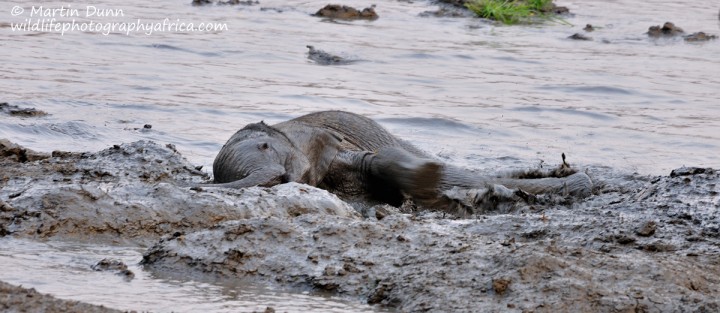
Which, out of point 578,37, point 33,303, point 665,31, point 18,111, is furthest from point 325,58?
point 33,303

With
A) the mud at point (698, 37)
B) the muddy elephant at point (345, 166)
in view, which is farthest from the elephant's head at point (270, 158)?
the mud at point (698, 37)

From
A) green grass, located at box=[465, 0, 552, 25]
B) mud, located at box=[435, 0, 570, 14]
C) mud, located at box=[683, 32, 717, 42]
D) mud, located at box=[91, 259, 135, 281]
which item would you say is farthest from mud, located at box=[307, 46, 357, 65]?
mud, located at box=[91, 259, 135, 281]

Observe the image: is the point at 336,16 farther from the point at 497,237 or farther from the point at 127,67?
the point at 497,237

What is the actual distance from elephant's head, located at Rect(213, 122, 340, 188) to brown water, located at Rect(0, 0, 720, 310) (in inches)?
56.5

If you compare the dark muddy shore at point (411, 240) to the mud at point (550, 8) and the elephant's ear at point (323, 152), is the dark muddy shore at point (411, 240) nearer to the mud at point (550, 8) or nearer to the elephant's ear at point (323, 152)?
the elephant's ear at point (323, 152)

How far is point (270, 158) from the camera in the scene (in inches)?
264

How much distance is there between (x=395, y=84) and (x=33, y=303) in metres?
9.39

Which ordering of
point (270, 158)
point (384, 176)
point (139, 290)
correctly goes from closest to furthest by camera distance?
point (139, 290), point (270, 158), point (384, 176)

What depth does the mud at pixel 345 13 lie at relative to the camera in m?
18.2

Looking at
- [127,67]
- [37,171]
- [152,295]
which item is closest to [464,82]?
[127,67]

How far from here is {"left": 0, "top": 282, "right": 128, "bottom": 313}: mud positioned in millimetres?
3889

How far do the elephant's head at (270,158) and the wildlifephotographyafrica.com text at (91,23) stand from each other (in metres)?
8.66

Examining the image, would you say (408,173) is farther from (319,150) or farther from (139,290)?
(139,290)

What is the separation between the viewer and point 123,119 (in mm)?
10234
